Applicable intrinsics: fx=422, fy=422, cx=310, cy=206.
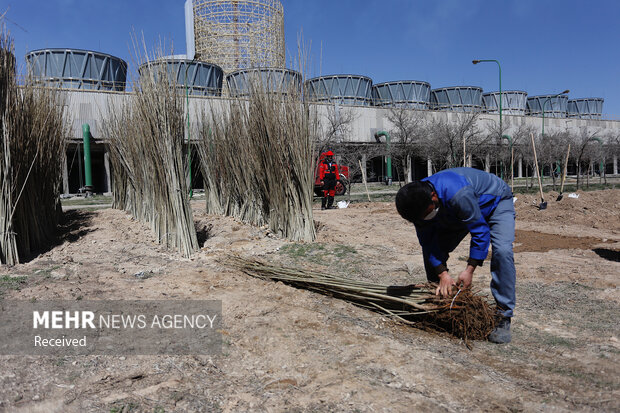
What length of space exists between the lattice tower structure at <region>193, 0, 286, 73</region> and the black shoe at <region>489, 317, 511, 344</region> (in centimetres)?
2495

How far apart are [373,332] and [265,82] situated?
12.3ft

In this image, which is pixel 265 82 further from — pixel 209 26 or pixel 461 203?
pixel 209 26

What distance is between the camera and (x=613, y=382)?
1886mm

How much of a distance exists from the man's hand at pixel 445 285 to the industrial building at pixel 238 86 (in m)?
12.9

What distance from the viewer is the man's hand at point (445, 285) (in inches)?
93.4

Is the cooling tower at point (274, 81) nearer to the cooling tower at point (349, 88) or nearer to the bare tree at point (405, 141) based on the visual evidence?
the bare tree at point (405, 141)

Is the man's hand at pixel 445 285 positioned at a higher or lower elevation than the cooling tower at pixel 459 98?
lower

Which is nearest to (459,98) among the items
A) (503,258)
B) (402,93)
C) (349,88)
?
(402,93)

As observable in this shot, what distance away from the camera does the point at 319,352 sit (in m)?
2.18

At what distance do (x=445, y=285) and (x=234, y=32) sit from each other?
26749mm

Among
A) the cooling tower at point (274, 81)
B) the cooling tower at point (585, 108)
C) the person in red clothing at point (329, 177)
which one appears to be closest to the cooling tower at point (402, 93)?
the cooling tower at point (585, 108)

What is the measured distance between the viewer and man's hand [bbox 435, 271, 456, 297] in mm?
Answer: 2371

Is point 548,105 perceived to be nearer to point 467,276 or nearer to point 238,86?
point 238,86

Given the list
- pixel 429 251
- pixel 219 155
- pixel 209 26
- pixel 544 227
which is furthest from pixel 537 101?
pixel 429 251
